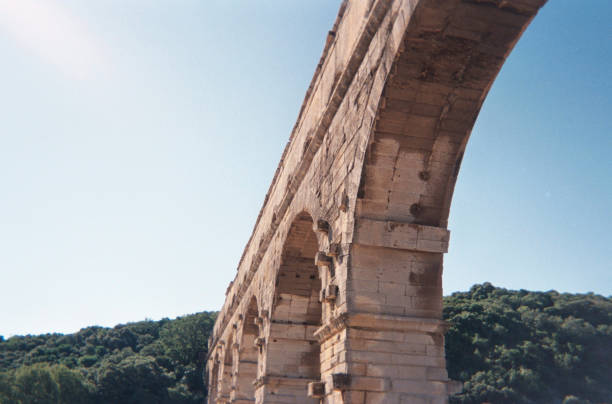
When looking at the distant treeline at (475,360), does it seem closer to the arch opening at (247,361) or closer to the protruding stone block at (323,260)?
the arch opening at (247,361)

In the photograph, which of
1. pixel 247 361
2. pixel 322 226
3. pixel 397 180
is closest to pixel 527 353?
pixel 247 361

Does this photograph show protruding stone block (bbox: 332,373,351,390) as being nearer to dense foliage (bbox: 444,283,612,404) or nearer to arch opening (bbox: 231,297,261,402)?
arch opening (bbox: 231,297,261,402)

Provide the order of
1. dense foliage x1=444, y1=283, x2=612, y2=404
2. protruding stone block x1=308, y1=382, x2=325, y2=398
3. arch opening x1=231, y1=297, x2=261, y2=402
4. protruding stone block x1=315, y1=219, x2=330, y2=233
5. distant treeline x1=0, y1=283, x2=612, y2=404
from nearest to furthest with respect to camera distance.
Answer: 1. protruding stone block x1=308, y1=382, x2=325, y2=398
2. protruding stone block x1=315, y1=219, x2=330, y2=233
3. arch opening x1=231, y1=297, x2=261, y2=402
4. distant treeline x1=0, y1=283, x2=612, y2=404
5. dense foliage x1=444, y1=283, x2=612, y2=404

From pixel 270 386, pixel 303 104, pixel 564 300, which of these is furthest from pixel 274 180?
pixel 564 300

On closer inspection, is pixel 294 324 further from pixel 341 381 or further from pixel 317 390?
pixel 341 381

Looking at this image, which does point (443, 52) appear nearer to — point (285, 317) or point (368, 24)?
point (368, 24)

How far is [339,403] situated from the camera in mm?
5715

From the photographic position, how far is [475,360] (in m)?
32.7

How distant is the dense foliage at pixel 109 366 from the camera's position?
28013 millimetres

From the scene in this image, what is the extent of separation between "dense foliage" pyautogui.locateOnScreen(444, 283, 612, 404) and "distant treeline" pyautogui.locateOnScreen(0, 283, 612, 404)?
0.06 meters

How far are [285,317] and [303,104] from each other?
13.7 ft

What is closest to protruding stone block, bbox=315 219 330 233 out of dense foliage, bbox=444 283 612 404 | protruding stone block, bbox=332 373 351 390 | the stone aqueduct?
the stone aqueduct

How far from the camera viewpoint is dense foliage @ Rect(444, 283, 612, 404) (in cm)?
3156

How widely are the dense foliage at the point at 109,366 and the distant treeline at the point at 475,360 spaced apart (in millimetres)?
61
